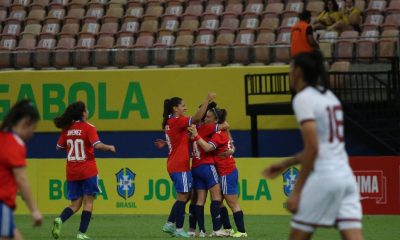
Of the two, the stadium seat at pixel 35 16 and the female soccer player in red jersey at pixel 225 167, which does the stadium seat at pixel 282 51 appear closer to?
the stadium seat at pixel 35 16

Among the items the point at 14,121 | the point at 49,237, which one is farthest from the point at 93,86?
the point at 14,121

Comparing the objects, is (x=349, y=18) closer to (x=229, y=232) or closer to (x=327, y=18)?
(x=327, y=18)

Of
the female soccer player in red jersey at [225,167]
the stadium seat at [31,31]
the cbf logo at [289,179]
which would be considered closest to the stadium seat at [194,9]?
the stadium seat at [31,31]

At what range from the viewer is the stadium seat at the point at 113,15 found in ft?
91.1

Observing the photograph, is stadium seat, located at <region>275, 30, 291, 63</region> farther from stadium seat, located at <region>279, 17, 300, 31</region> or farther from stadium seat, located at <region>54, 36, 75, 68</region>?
stadium seat, located at <region>54, 36, 75, 68</region>

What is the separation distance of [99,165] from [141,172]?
88 centimetres

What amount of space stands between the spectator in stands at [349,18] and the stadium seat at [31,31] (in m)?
7.79

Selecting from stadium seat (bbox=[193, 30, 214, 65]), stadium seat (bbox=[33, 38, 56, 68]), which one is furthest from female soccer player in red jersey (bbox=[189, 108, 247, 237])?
stadium seat (bbox=[33, 38, 56, 68])

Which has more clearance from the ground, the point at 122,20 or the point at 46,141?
the point at 122,20

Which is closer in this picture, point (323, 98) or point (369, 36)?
point (323, 98)

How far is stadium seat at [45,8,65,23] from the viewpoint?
2833cm

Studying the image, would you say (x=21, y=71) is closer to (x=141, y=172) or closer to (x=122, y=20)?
(x=122, y=20)

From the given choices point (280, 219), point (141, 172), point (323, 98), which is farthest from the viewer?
point (141, 172)

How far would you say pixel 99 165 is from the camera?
903 inches
